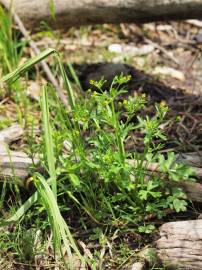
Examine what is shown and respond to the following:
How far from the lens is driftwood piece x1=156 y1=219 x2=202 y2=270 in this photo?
2.22 meters

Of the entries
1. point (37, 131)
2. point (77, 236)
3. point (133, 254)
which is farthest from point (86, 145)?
point (133, 254)

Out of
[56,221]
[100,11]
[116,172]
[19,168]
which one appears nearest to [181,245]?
[116,172]

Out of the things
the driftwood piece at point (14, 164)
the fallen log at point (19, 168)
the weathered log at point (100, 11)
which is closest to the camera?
the fallen log at point (19, 168)

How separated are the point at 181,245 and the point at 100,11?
1.95m

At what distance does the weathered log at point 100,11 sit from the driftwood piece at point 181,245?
1653 mm

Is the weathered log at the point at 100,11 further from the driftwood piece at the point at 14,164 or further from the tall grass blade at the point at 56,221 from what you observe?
the tall grass blade at the point at 56,221

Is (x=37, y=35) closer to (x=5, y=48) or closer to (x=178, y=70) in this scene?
(x=5, y=48)

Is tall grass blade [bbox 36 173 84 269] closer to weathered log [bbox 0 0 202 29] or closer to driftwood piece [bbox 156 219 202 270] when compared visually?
driftwood piece [bbox 156 219 202 270]

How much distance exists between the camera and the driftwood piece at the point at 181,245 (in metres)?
2.22

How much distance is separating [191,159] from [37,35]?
2.10 m

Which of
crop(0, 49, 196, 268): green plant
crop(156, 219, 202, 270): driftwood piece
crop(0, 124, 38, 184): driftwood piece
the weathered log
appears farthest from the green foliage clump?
the weathered log

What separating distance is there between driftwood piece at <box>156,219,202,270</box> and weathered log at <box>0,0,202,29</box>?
5.42ft

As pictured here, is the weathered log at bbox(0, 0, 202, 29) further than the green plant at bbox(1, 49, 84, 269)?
Yes

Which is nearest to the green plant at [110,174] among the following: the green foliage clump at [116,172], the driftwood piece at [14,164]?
the green foliage clump at [116,172]
